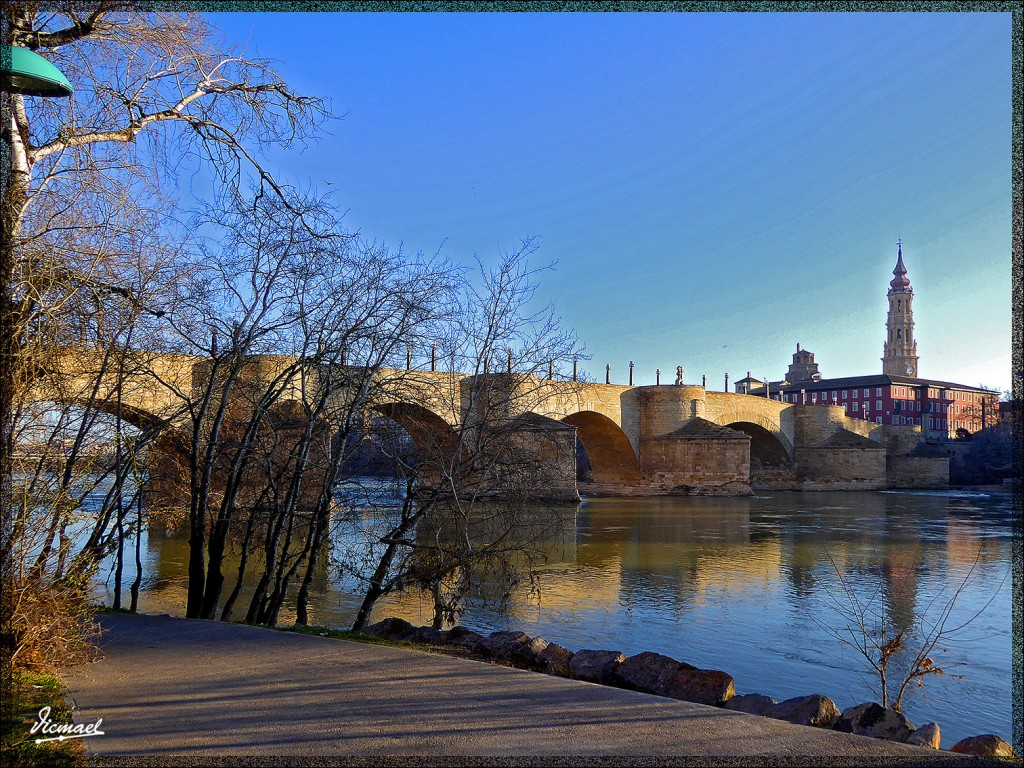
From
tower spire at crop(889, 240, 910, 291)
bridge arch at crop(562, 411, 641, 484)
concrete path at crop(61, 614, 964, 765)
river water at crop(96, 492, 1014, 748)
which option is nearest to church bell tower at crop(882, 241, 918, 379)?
tower spire at crop(889, 240, 910, 291)

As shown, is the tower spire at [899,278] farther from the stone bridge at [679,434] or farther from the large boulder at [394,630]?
the large boulder at [394,630]

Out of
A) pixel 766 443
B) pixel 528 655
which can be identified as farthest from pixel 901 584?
pixel 766 443

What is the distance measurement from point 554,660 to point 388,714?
291cm

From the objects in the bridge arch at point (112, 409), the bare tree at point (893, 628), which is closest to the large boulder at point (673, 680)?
the bare tree at point (893, 628)

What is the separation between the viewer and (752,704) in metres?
5.84

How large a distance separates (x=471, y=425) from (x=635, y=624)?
3.56 meters

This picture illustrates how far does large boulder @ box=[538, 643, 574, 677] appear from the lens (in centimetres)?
671

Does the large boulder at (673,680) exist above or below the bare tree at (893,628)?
above

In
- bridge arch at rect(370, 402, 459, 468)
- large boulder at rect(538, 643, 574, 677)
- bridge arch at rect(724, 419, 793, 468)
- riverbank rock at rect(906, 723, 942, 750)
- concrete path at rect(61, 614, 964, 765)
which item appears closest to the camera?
concrete path at rect(61, 614, 964, 765)

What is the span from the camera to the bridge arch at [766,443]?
1849 inches

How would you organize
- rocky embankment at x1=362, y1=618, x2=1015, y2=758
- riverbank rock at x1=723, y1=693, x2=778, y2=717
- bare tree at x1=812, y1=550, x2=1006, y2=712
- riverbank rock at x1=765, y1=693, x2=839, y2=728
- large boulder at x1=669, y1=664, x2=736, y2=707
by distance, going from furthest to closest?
bare tree at x1=812, y1=550, x2=1006, y2=712 → large boulder at x1=669, y1=664, x2=736, y2=707 → riverbank rock at x1=723, y1=693, x2=778, y2=717 → riverbank rock at x1=765, y1=693, x2=839, y2=728 → rocky embankment at x1=362, y1=618, x2=1015, y2=758

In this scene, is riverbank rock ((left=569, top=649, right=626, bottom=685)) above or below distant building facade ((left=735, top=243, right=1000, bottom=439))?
below

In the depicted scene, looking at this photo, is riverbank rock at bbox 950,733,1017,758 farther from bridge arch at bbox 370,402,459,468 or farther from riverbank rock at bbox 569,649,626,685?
bridge arch at bbox 370,402,459,468

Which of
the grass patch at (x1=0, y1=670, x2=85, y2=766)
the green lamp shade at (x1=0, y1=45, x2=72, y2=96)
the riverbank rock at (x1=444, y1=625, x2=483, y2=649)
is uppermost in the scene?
the green lamp shade at (x1=0, y1=45, x2=72, y2=96)
